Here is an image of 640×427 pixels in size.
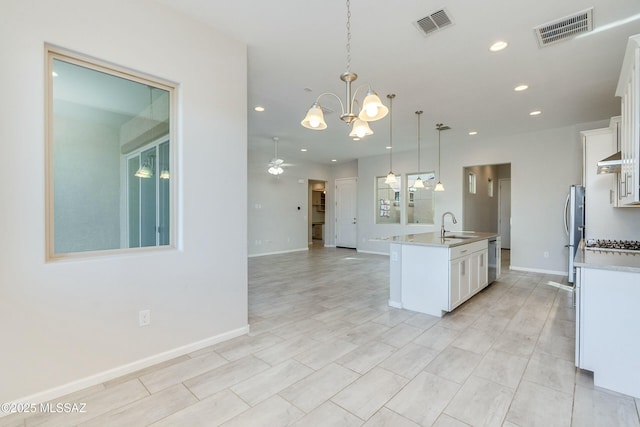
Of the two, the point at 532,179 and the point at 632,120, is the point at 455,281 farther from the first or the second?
the point at 532,179

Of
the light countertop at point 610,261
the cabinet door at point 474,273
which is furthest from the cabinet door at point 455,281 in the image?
the light countertop at point 610,261

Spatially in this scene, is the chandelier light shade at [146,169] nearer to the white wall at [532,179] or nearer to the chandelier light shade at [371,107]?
the chandelier light shade at [371,107]

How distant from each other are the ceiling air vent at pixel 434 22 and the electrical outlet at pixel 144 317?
10.6 ft

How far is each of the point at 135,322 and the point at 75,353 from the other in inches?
14.5

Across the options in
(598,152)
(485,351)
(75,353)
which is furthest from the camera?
(598,152)

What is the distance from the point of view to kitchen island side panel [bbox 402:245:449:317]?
3281mm

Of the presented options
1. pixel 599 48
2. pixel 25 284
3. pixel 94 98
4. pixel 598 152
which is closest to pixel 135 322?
pixel 25 284

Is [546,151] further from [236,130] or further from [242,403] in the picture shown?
[242,403]

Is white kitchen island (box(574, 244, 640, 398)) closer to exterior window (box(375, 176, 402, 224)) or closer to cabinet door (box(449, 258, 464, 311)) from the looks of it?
cabinet door (box(449, 258, 464, 311))

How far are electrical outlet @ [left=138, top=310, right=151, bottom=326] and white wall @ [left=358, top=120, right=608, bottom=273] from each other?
6.25 m

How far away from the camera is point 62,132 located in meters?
2.02

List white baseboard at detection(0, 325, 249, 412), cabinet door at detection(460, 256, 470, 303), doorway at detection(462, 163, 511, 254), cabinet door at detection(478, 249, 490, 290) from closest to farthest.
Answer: white baseboard at detection(0, 325, 249, 412)
cabinet door at detection(460, 256, 470, 303)
cabinet door at detection(478, 249, 490, 290)
doorway at detection(462, 163, 511, 254)

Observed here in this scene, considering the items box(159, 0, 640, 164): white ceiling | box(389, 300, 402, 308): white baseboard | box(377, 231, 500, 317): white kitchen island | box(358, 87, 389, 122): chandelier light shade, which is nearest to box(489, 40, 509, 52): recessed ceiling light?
box(159, 0, 640, 164): white ceiling

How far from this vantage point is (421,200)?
7.54 metres
